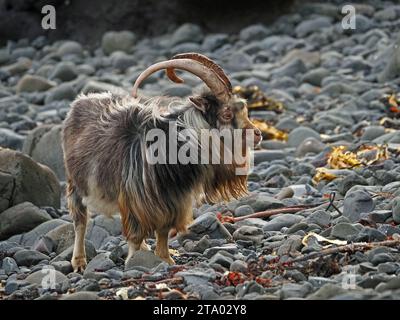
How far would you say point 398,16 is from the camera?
74.2 ft

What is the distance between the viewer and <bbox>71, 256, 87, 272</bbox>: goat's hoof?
9.51m

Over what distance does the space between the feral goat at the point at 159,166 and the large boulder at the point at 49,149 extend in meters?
4.93

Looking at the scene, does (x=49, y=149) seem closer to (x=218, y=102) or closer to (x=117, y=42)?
(x=218, y=102)

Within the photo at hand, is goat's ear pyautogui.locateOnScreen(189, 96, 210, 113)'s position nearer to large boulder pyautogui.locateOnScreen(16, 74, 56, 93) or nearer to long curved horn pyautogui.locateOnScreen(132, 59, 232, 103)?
long curved horn pyautogui.locateOnScreen(132, 59, 232, 103)

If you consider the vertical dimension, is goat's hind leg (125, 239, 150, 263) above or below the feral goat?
below

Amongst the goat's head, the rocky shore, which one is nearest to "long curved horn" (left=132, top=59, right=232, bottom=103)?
the goat's head

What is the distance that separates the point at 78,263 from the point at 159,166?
4.98 ft

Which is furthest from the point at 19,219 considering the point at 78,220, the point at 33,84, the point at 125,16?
the point at 125,16

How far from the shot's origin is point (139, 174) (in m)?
8.77

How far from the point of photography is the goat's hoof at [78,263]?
951 centimetres

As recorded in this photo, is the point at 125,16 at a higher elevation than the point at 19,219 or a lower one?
higher

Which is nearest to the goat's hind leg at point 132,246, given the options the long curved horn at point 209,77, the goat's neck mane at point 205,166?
the goat's neck mane at point 205,166

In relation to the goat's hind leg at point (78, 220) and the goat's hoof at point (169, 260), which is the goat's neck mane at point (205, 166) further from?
the goat's hind leg at point (78, 220)
